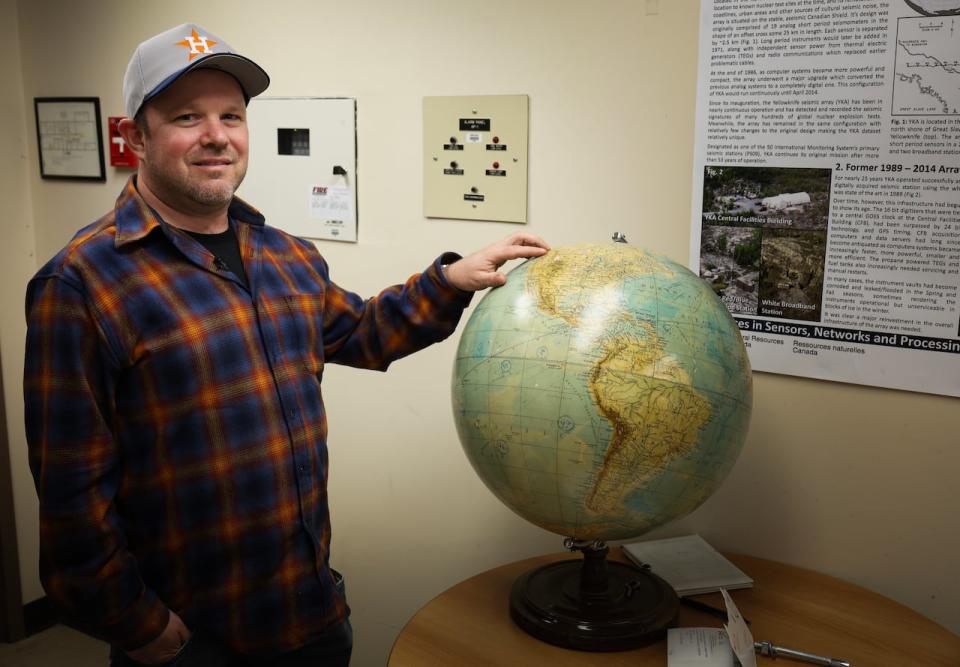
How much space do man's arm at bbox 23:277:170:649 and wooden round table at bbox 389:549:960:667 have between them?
1.53 ft

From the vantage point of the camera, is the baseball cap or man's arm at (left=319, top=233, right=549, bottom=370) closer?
the baseball cap

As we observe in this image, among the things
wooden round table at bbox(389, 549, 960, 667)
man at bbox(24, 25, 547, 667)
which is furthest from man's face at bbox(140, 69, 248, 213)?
wooden round table at bbox(389, 549, 960, 667)

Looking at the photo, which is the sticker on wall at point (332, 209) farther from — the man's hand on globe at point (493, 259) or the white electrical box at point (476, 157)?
the man's hand on globe at point (493, 259)

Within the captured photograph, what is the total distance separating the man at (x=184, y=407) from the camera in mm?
1355

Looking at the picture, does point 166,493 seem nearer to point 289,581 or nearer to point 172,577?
→ point 172,577

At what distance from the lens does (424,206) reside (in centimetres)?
216

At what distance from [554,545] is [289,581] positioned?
2.56 feet

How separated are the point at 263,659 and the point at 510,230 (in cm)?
109

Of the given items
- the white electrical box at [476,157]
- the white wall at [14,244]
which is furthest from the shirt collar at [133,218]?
the white wall at [14,244]

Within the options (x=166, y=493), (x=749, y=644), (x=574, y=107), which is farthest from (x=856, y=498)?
(x=166, y=493)

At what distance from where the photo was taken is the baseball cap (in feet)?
4.72

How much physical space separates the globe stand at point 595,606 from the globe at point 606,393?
0.57 feet

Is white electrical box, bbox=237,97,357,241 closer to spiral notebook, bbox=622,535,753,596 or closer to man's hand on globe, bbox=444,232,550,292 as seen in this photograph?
man's hand on globe, bbox=444,232,550,292

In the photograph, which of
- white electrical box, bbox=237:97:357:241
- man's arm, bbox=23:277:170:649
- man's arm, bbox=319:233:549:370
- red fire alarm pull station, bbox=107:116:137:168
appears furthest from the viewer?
red fire alarm pull station, bbox=107:116:137:168
